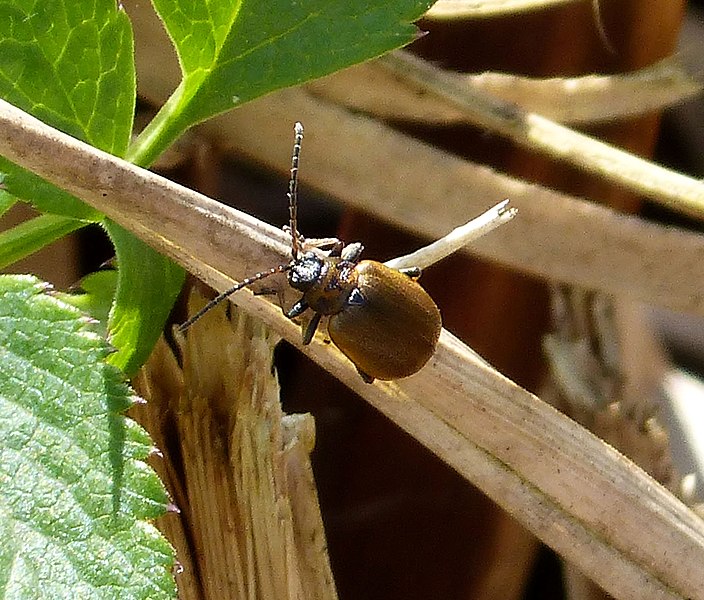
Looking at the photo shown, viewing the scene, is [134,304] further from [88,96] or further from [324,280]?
[324,280]

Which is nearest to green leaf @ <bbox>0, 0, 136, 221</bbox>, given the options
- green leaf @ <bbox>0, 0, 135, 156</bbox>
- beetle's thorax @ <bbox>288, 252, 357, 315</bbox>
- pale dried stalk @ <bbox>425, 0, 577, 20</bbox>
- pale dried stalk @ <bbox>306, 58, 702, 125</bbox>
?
green leaf @ <bbox>0, 0, 135, 156</bbox>

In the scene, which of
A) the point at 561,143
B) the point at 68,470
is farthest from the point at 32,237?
the point at 561,143

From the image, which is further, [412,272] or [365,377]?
[412,272]

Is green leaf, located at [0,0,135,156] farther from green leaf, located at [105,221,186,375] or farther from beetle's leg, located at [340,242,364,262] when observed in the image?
beetle's leg, located at [340,242,364,262]

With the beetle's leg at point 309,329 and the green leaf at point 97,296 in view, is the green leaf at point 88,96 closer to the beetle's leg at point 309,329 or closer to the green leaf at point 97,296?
the green leaf at point 97,296

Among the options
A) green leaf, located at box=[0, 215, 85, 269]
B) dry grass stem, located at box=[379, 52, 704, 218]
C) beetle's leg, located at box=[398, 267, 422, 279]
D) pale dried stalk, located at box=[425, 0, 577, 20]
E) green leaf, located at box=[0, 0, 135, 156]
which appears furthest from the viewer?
pale dried stalk, located at box=[425, 0, 577, 20]

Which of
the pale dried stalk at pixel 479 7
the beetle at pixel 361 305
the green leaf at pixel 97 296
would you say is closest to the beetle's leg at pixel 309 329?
the beetle at pixel 361 305

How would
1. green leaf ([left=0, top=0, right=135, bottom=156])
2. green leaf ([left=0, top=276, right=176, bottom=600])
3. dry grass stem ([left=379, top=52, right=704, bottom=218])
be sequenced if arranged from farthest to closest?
dry grass stem ([left=379, top=52, right=704, bottom=218]), green leaf ([left=0, top=0, right=135, bottom=156]), green leaf ([left=0, top=276, right=176, bottom=600])
